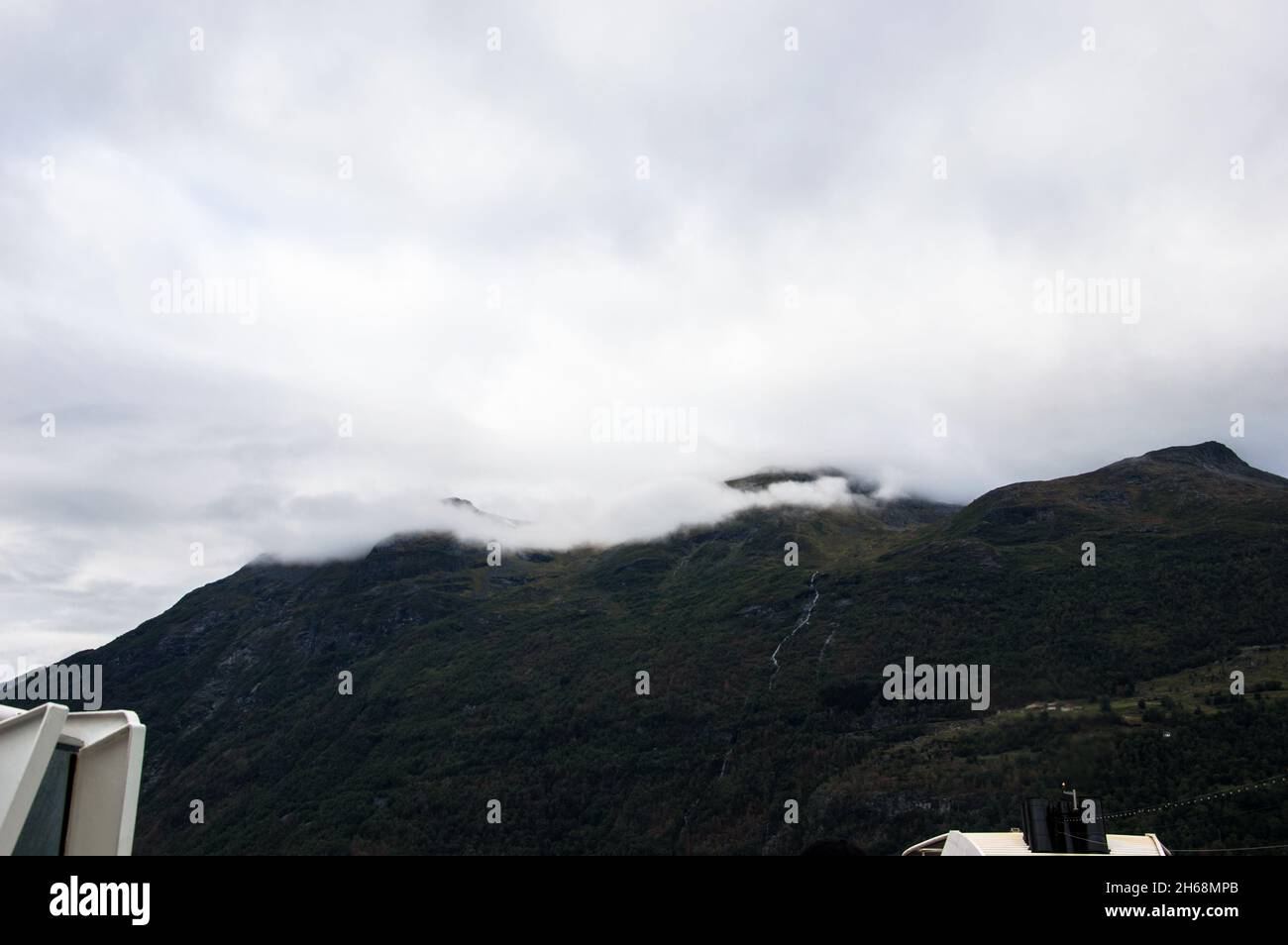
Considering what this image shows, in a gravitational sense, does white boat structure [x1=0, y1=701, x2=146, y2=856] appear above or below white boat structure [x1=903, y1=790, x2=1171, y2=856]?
above

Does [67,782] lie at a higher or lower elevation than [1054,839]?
higher

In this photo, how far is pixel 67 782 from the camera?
27.7 meters

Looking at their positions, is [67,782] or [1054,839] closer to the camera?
[67,782]

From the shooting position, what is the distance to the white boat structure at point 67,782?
23281 millimetres

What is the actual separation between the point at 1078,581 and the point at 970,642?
28.0 metres

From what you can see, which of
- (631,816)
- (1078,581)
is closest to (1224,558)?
(1078,581)

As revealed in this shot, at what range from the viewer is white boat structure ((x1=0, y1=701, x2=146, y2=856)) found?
23281mm

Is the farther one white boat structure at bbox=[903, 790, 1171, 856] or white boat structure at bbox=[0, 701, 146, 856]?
white boat structure at bbox=[903, 790, 1171, 856]

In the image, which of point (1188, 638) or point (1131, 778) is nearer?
point (1131, 778)
